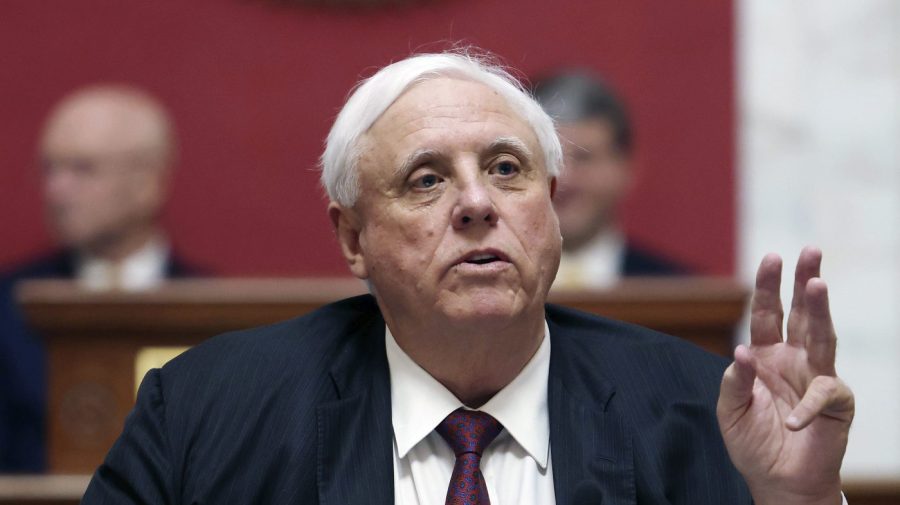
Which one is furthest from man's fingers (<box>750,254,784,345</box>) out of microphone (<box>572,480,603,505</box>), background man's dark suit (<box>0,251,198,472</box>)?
background man's dark suit (<box>0,251,198,472</box>)

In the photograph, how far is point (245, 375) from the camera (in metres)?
2.44

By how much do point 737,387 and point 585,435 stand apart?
31 centimetres

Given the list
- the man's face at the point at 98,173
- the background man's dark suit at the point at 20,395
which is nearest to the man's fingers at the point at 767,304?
the background man's dark suit at the point at 20,395

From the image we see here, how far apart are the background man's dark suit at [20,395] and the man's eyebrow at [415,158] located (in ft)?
7.01

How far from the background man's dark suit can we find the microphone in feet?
7.87

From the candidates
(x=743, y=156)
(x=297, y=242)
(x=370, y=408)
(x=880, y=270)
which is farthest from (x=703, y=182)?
(x=370, y=408)

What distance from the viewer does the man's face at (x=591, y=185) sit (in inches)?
207

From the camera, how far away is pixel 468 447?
2.36 metres

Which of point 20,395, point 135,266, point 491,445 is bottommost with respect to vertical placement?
point 20,395

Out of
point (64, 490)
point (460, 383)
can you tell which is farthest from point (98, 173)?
point (460, 383)

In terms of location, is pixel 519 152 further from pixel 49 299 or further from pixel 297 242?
pixel 297 242

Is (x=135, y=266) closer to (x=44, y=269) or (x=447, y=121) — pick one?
(x=44, y=269)

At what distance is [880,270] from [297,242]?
252 centimetres

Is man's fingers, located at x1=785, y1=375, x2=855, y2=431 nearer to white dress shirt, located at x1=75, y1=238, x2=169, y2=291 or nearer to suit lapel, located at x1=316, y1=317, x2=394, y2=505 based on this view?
suit lapel, located at x1=316, y1=317, x2=394, y2=505
